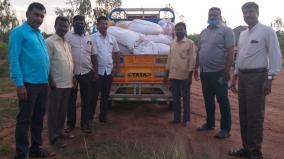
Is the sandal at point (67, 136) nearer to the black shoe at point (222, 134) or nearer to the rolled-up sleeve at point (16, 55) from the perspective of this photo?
the rolled-up sleeve at point (16, 55)

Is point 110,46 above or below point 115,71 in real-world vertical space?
above

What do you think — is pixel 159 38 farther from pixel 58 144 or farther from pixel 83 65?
pixel 58 144

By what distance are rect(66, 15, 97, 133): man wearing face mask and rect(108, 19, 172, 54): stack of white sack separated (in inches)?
A: 59.9

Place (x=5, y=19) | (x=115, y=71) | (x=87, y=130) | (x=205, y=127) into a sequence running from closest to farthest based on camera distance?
(x=87, y=130), (x=205, y=127), (x=115, y=71), (x=5, y=19)

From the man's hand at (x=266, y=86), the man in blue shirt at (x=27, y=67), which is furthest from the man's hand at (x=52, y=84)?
the man's hand at (x=266, y=86)

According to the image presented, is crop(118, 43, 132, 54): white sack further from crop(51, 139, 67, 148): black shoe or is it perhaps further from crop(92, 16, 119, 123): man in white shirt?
crop(51, 139, 67, 148): black shoe

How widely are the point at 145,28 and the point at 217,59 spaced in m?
2.60

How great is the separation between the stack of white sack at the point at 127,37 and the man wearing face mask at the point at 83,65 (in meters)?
1.49

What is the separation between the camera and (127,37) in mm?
8078

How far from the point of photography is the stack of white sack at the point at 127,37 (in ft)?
26.5

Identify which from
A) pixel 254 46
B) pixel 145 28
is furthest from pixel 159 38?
pixel 254 46

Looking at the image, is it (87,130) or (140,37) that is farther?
(140,37)

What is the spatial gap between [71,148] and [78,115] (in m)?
2.67

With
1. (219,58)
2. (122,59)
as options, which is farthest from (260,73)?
(122,59)
